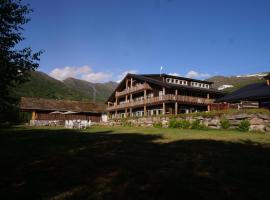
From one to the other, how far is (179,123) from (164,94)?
15912mm

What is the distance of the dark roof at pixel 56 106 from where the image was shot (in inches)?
2004

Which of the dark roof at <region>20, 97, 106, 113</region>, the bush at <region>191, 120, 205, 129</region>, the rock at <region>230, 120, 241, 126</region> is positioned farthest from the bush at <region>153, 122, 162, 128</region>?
the dark roof at <region>20, 97, 106, 113</region>

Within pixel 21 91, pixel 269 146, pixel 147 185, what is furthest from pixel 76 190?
pixel 21 91

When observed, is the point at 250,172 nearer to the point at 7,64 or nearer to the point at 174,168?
the point at 174,168

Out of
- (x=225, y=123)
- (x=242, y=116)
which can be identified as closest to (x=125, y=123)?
(x=225, y=123)

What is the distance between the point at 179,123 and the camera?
27.2 metres

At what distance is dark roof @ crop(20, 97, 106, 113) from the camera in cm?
5089

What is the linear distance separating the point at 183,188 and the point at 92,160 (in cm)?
352

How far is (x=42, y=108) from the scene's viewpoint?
51.5 m

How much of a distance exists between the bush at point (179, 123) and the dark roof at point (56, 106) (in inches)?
1179

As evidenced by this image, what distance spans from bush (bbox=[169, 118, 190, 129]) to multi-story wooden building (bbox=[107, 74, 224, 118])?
13.0 meters

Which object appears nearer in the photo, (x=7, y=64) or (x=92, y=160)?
(x=92, y=160)

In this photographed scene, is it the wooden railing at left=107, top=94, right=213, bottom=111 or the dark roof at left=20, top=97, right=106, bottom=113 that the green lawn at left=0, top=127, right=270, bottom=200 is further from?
the dark roof at left=20, top=97, right=106, bottom=113

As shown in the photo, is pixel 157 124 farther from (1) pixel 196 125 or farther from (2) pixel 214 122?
(2) pixel 214 122
